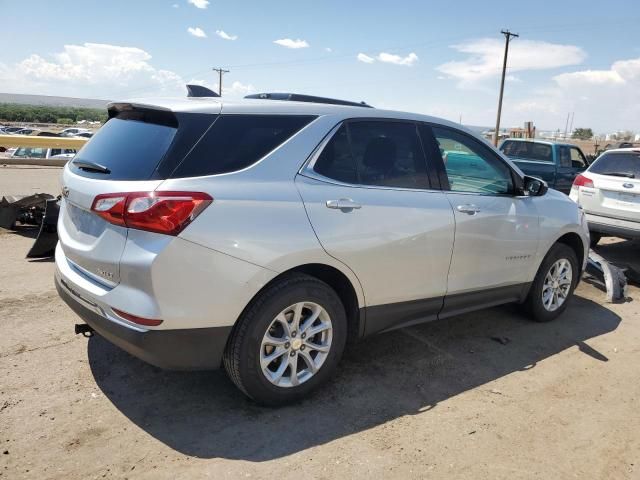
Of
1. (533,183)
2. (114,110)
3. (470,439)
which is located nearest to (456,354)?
(470,439)

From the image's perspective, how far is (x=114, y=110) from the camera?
3.48m

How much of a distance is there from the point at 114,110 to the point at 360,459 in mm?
2623

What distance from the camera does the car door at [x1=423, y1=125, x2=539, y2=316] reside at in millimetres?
3928

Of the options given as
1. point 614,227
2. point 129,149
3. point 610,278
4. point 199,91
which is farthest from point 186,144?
point 614,227

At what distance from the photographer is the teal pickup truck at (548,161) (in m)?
12.5

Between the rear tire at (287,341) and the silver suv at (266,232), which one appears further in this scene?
the rear tire at (287,341)

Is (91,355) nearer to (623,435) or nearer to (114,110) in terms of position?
(114,110)

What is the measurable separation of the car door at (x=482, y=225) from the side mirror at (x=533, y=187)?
70 millimetres

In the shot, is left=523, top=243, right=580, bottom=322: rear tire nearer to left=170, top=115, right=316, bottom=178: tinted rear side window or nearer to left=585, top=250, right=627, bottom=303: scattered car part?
left=585, top=250, right=627, bottom=303: scattered car part

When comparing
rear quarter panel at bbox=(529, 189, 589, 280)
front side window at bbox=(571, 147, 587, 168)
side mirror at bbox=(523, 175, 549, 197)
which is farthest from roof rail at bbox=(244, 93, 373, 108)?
front side window at bbox=(571, 147, 587, 168)

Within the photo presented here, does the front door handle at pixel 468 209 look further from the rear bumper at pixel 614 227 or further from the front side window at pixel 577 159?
the front side window at pixel 577 159

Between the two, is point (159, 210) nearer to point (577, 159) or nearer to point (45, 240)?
point (45, 240)

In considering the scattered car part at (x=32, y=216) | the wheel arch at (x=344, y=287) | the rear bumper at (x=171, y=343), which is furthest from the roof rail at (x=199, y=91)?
the scattered car part at (x=32, y=216)

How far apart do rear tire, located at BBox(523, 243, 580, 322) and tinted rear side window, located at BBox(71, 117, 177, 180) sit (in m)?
3.52
